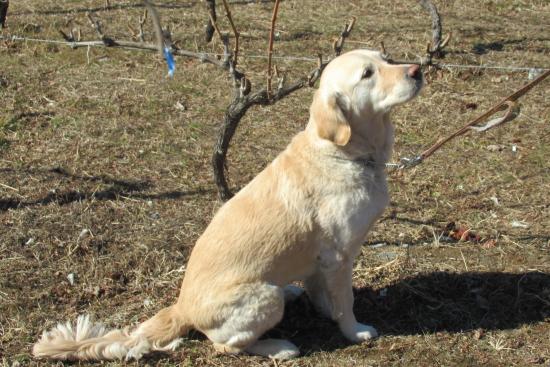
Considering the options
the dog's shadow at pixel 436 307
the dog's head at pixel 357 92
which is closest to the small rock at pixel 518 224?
the dog's shadow at pixel 436 307

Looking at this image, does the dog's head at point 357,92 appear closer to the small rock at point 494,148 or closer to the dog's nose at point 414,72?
the dog's nose at point 414,72

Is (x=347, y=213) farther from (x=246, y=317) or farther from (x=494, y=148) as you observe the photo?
(x=494, y=148)

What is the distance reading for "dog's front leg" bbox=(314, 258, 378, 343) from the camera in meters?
3.43

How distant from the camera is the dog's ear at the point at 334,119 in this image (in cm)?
321

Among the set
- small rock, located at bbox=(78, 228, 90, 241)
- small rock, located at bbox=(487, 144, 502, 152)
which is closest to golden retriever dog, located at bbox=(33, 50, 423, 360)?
small rock, located at bbox=(78, 228, 90, 241)

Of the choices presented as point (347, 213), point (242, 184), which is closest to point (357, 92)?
point (347, 213)

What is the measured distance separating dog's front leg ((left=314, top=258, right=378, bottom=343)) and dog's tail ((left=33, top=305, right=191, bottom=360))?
2.25 ft

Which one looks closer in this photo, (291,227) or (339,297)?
(291,227)

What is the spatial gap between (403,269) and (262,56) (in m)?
3.29

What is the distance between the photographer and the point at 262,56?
22.3ft

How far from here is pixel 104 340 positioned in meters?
3.39

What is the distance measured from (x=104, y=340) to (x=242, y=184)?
1.90 metres

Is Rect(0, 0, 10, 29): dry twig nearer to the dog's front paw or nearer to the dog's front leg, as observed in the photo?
the dog's front leg

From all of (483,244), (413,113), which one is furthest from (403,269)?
(413,113)
